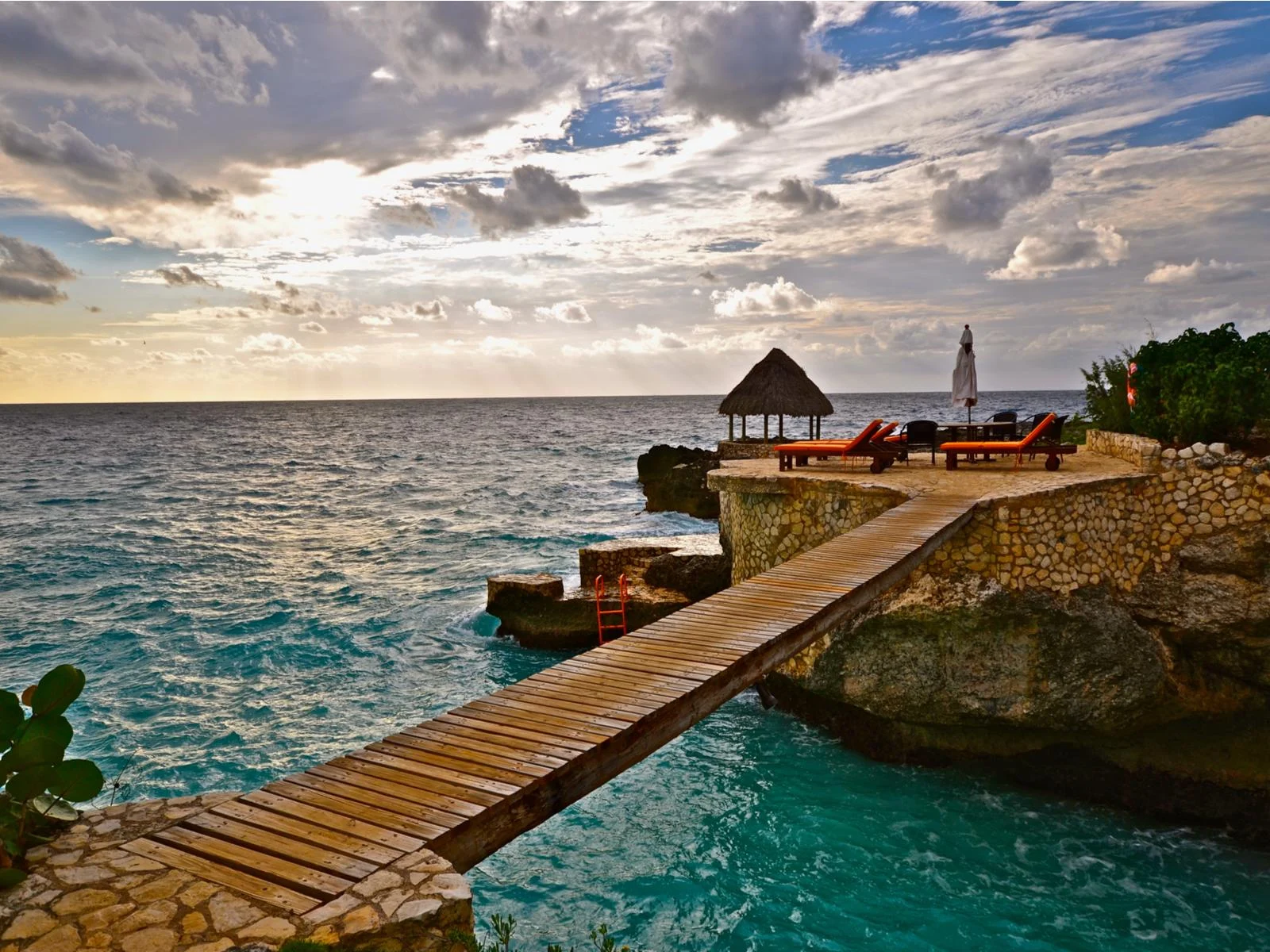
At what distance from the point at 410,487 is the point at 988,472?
35.9 metres

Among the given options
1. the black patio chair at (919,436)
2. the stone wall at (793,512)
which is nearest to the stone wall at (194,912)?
the stone wall at (793,512)

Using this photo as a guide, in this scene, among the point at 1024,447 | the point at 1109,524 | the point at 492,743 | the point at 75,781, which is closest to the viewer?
the point at 75,781

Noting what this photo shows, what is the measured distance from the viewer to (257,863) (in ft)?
13.3

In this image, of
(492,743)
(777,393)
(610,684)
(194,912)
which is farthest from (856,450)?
(777,393)

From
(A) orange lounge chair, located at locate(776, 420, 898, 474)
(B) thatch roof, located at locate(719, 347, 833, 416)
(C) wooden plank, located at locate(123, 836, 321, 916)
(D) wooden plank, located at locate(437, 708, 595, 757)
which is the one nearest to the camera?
(C) wooden plank, located at locate(123, 836, 321, 916)

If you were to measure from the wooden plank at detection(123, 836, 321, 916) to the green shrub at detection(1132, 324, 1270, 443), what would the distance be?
11632mm

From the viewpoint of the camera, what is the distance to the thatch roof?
2638 centimetres

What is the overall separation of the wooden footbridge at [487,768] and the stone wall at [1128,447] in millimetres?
5529

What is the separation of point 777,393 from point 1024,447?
14276mm

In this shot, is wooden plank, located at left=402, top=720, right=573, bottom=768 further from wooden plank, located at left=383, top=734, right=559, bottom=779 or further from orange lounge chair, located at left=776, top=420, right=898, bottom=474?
orange lounge chair, located at left=776, top=420, right=898, bottom=474

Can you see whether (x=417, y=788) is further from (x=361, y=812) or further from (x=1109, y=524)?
(x=1109, y=524)

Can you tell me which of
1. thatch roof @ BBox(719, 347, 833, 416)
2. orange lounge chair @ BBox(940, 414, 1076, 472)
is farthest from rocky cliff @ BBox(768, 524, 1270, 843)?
thatch roof @ BBox(719, 347, 833, 416)

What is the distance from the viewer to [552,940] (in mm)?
7508

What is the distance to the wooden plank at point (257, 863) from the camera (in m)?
3.84
